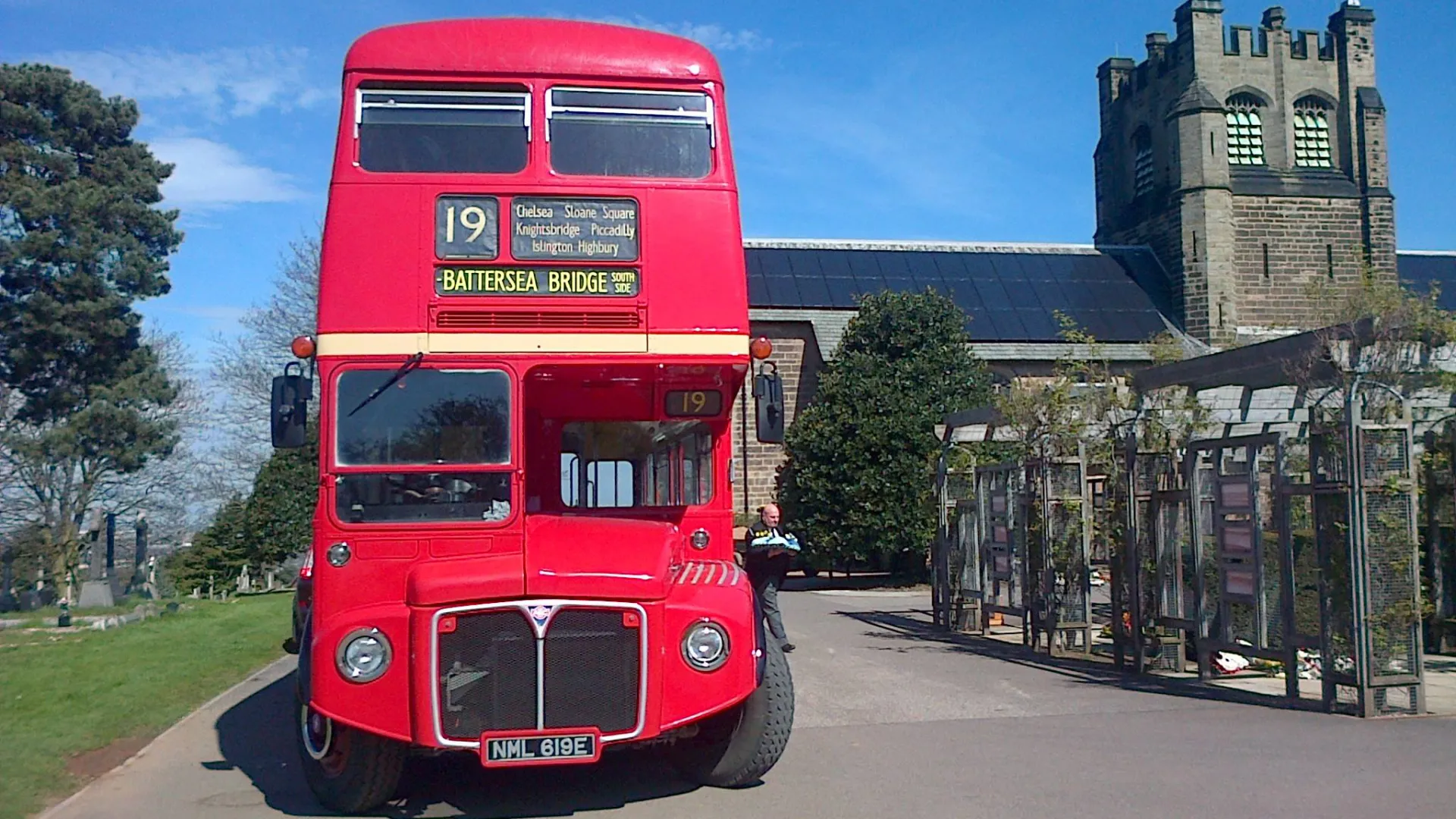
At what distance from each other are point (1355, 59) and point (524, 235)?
3848 centimetres

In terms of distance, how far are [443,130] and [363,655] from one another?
10.3 feet

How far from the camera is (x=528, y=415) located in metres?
8.27

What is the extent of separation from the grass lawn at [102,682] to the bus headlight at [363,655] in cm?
224

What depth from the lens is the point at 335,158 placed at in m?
7.82

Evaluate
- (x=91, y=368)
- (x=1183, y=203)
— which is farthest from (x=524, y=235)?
(x=1183, y=203)

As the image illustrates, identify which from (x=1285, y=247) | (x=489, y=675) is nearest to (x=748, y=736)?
(x=489, y=675)

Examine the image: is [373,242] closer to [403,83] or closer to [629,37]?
[403,83]

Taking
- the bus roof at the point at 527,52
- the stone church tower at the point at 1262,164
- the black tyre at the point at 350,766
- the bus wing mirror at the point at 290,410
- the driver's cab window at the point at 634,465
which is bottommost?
the black tyre at the point at 350,766

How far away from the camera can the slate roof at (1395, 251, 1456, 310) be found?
40.3 meters

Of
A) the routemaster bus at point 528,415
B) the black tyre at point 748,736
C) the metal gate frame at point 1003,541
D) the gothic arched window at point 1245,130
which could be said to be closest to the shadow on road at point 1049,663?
the metal gate frame at point 1003,541

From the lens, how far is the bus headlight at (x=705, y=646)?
691 cm

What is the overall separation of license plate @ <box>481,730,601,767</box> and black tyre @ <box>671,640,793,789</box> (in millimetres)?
920

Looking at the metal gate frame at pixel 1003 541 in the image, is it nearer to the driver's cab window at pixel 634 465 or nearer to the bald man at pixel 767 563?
the bald man at pixel 767 563

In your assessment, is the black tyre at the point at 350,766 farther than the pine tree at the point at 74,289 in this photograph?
No
